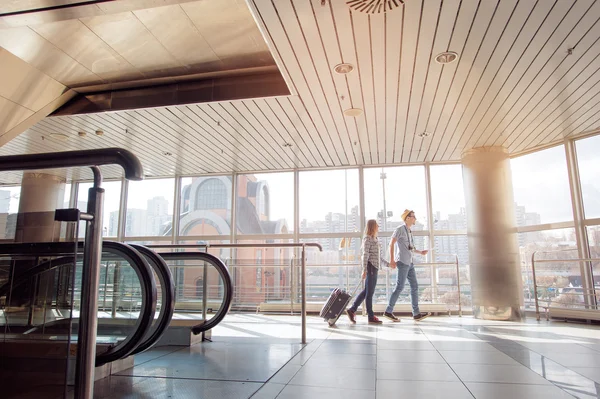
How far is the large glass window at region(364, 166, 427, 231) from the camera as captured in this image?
8164 millimetres

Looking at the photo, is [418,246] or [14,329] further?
[418,246]

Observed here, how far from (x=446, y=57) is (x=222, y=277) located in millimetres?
3119

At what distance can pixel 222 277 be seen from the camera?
437cm

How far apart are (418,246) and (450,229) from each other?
2.26ft

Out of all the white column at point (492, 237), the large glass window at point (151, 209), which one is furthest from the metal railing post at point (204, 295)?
the large glass window at point (151, 209)

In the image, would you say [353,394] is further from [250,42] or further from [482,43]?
[250,42]

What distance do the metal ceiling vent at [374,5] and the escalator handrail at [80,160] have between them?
2.07 metres

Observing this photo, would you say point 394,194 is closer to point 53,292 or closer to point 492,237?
point 492,237

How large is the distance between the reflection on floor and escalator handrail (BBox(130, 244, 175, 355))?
19 cm

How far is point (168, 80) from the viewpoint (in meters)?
4.95

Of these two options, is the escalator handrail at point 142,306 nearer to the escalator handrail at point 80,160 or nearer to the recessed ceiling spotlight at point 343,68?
the escalator handrail at point 80,160

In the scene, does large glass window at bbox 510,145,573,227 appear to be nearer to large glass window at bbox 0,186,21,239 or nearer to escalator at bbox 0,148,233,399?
escalator at bbox 0,148,233,399

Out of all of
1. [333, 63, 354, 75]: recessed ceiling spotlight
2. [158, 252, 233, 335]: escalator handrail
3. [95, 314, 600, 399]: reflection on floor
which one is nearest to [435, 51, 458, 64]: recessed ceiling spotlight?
[333, 63, 354, 75]: recessed ceiling spotlight

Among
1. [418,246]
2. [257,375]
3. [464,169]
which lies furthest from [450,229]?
[257,375]
